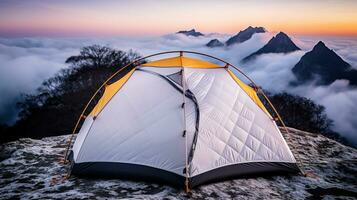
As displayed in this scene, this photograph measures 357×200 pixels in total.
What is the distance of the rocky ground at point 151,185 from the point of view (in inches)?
212

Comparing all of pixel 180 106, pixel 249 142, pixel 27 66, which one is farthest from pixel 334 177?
pixel 27 66

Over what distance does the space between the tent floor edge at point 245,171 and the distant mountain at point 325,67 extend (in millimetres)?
139383

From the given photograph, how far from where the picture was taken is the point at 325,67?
133625 mm

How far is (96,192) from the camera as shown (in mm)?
5387

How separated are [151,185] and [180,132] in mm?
1251

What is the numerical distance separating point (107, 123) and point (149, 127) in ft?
3.59

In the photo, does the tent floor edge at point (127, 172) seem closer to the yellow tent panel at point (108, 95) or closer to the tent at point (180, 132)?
the tent at point (180, 132)

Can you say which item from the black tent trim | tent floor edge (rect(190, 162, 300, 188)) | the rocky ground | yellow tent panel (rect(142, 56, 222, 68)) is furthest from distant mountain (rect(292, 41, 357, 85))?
the black tent trim

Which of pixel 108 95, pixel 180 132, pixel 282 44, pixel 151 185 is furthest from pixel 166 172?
pixel 282 44

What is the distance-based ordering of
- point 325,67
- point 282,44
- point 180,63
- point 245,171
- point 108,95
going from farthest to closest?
point 282,44 < point 325,67 < point 108,95 < point 180,63 < point 245,171

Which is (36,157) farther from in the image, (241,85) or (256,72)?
(256,72)

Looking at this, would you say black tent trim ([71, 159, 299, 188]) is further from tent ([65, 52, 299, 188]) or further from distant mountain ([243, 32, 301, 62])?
distant mountain ([243, 32, 301, 62])

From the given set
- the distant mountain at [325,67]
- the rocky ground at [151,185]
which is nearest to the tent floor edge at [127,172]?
the rocky ground at [151,185]

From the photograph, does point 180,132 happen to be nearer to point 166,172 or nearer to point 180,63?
point 166,172
